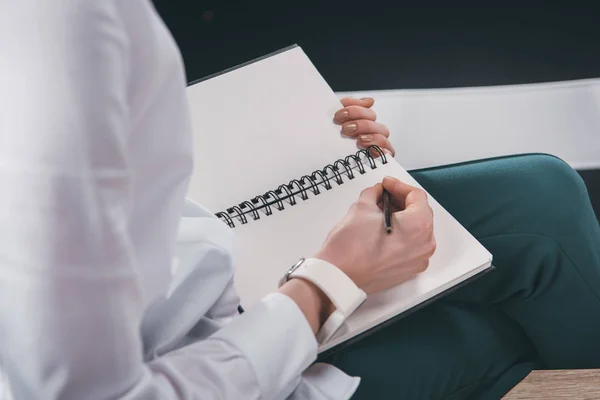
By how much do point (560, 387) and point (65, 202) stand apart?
0.48 meters

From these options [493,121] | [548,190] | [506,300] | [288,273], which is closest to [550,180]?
[548,190]

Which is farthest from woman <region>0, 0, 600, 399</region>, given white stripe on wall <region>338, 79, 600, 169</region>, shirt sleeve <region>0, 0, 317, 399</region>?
white stripe on wall <region>338, 79, 600, 169</region>

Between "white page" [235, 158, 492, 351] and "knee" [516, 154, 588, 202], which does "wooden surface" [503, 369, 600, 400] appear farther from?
"knee" [516, 154, 588, 202]

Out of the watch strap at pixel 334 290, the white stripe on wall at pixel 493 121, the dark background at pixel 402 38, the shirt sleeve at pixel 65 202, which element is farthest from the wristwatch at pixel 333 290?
the dark background at pixel 402 38

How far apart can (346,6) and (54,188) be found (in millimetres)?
1250

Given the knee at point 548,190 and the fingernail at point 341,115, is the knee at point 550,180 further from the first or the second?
the fingernail at point 341,115

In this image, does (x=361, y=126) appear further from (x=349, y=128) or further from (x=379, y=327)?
(x=379, y=327)

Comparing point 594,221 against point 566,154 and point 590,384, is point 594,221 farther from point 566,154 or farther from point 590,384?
point 566,154

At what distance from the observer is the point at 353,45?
4.68 ft

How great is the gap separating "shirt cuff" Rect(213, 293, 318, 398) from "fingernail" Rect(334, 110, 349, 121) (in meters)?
0.29

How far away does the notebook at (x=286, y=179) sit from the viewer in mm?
644

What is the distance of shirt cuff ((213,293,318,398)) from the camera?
501 mm

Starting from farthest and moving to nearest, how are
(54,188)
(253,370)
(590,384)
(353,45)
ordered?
(353,45) → (590,384) → (253,370) → (54,188)

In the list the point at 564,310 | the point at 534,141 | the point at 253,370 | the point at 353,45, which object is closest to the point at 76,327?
the point at 253,370
